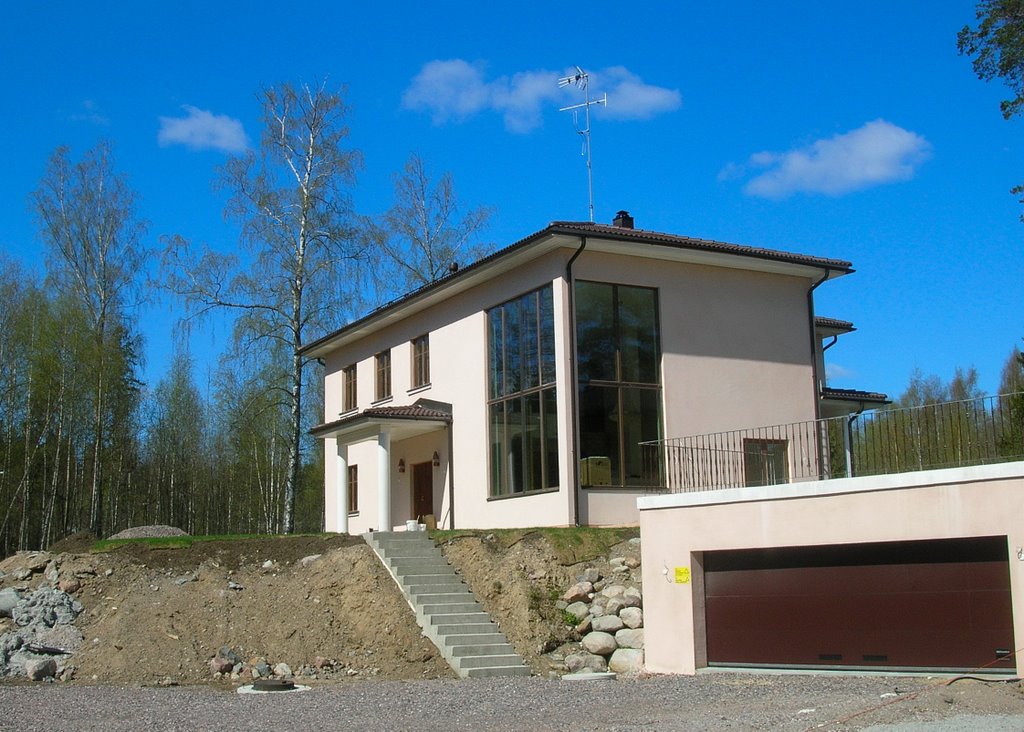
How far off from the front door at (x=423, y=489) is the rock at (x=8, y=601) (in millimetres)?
8983

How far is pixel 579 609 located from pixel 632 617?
0.98 m

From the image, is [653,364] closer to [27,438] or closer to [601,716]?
[601,716]

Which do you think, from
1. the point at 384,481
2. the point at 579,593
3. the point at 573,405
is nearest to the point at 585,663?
the point at 579,593

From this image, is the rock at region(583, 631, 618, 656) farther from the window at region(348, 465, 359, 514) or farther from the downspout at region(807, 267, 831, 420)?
the window at region(348, 465, 359, 514)

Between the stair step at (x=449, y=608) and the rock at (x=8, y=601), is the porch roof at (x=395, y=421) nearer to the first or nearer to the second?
the stair step at (x=449, y=608)

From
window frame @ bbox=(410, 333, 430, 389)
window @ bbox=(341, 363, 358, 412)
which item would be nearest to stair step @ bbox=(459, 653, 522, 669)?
window frame @ bbox=(410, 333, 430, 389)

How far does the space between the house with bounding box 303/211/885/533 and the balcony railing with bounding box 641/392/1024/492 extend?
0.77 m

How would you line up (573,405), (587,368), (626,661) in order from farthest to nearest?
(587,368) < (573,405) < (626,661)

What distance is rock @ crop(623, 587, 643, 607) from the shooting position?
54.3 feet

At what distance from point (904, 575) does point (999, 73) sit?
10405mm

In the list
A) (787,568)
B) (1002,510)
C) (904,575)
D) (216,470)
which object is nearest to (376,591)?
(787,568)

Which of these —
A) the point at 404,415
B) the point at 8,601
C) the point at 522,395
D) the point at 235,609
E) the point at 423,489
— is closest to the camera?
the point at 235,609

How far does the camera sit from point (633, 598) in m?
16.6

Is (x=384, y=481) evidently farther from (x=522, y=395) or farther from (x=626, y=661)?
(x=626, y=661)
